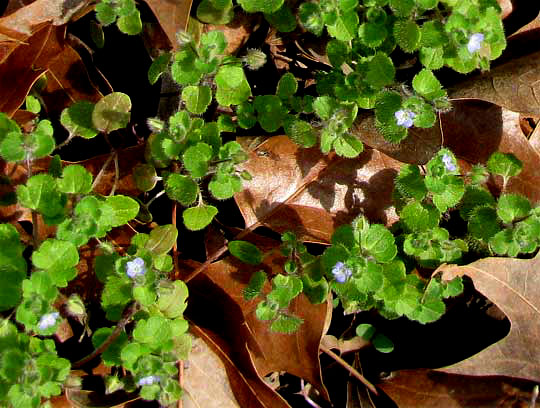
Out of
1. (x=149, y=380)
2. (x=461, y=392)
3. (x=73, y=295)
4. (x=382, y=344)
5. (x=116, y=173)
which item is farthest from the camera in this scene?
(x=382, y=344)

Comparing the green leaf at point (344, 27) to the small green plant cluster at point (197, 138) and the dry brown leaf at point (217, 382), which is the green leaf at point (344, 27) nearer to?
the small green plant cluster at point (197, 138)

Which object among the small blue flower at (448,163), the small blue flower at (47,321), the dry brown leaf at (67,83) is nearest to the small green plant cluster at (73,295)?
the small blue flower at (47,321)

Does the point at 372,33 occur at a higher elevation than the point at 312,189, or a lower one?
higher

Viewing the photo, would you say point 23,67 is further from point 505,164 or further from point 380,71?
point 505,164

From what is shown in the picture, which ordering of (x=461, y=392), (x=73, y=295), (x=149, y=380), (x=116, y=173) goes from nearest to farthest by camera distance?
(x=149, y=380), (x=73, y=295), (x=116, y=173), (x=461, y=392)

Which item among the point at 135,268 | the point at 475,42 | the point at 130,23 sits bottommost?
the point at 135,268

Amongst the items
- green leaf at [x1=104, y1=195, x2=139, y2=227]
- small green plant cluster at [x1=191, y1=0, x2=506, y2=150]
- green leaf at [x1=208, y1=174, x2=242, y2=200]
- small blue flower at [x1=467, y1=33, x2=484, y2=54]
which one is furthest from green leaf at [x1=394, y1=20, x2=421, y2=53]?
green leaf at [x1=104, y1=195, x2=139, y2=227]

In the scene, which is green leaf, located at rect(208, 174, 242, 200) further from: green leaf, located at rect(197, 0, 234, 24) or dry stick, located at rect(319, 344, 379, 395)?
dry stick, located at rect(319, 344, 379, 395)

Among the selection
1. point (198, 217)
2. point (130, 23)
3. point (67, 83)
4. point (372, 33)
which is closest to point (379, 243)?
point (198, 217)
